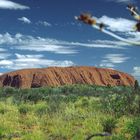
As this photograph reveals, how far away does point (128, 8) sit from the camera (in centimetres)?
254

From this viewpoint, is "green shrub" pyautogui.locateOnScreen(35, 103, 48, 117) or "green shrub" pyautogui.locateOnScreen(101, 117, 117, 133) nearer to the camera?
"green shrub" pyautogui.locateOnScreen(101, 117, 117, 133)

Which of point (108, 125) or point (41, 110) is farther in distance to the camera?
point (41, 110)

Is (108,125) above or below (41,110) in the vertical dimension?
below

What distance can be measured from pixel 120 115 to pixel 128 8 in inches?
692

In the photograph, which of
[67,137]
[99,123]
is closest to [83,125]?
[99,123]

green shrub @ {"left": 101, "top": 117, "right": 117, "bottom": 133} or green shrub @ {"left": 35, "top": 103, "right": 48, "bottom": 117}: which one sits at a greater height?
green shrub @ {"left": 35, "top": 103, "right": 48, "bottom": 117}

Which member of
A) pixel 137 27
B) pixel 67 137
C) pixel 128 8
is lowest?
pixel 67 137

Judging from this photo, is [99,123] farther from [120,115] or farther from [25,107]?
[25,107]

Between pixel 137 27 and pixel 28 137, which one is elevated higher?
pixel 137 27

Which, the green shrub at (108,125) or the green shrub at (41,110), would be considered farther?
the green shrub at (41,110)

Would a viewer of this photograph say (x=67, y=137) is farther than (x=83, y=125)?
No

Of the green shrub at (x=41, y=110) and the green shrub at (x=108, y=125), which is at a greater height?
the green shrub at (x=41, y=110)

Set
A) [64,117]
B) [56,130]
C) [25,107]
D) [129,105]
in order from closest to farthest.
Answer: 1. [56,130]
2. [64,117]
3. [129,105]
4. [25,107]

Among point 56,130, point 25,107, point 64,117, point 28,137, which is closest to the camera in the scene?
point 28,137
